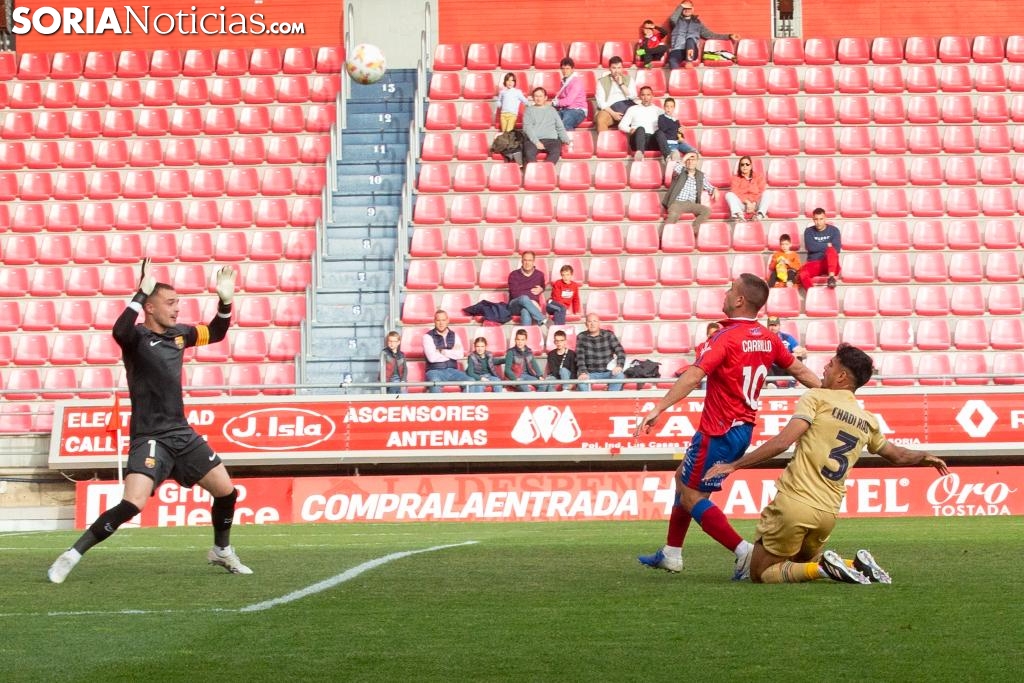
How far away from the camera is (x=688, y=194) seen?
22.8 m

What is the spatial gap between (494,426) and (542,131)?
6.65 m

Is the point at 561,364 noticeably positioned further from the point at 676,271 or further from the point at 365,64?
the point at 365,64

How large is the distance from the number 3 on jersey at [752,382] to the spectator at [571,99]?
51.0 feet

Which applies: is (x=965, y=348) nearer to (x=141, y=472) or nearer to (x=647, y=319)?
(x=647, y=319)

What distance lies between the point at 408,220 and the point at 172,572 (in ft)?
44.9

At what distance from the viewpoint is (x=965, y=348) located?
21.4 meters

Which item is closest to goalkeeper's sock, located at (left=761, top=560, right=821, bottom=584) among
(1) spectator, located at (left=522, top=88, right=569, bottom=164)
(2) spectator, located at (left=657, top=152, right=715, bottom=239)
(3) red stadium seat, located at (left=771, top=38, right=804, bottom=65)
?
(2) spectator, located at (left=657, top=152, right=715, bottom=239)

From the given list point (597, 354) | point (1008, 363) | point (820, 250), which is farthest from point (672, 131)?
point (1008, 363)

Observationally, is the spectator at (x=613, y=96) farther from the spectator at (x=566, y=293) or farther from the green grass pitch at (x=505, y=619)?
the green grass pitch at (x=505, y=619)

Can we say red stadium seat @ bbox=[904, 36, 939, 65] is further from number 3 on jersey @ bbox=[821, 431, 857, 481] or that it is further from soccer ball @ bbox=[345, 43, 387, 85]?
number 3 on jersey @ bbox=[821, 431, 857, 481]

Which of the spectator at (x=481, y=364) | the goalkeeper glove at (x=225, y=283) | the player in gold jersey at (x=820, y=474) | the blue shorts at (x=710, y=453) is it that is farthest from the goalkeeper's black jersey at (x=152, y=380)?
the spectator at (x=481, y=364)

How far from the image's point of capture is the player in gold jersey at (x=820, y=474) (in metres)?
8.43

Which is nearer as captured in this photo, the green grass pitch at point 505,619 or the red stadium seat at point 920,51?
the green grass pitch at point 505,619

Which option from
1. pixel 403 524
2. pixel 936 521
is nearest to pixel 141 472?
pixel 403 524
